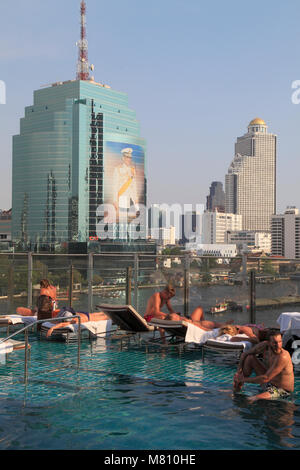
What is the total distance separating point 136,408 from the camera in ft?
19.5

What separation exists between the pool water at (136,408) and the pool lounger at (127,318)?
2.78ft

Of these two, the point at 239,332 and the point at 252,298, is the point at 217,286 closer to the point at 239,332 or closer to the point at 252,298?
the point at 252,298

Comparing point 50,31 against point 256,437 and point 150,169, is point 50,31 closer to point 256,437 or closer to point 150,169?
point 256,437

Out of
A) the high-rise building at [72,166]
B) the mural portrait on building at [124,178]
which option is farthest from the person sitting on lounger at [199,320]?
the mural portrait on building at [124,178]

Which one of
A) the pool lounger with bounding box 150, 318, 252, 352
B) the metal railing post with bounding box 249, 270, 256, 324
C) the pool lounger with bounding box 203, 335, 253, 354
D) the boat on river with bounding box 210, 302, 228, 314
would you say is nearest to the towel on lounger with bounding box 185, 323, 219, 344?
the pool lounger with bounding box 150, 318, 252, 352

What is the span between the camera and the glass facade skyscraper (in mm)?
125375

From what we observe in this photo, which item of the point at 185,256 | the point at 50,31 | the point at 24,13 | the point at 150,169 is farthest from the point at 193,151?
the point at 185,256

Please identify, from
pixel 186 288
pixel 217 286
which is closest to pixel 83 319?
pixel 186 288

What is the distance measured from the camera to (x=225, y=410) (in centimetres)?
586

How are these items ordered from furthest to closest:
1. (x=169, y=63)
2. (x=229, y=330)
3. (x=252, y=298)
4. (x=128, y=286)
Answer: (x=169, y=63), (x=128, y=286), (x=252, y=298), (x=229, y=330)

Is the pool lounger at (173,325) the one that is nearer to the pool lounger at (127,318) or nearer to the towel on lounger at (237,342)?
the pool lounger at (127,318)

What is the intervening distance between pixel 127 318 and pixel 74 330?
1260 mm

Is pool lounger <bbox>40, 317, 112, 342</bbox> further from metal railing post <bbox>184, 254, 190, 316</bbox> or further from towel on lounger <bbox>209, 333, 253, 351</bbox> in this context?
towel on lounger <bbox>209, 333, 253, 351</bbox>
